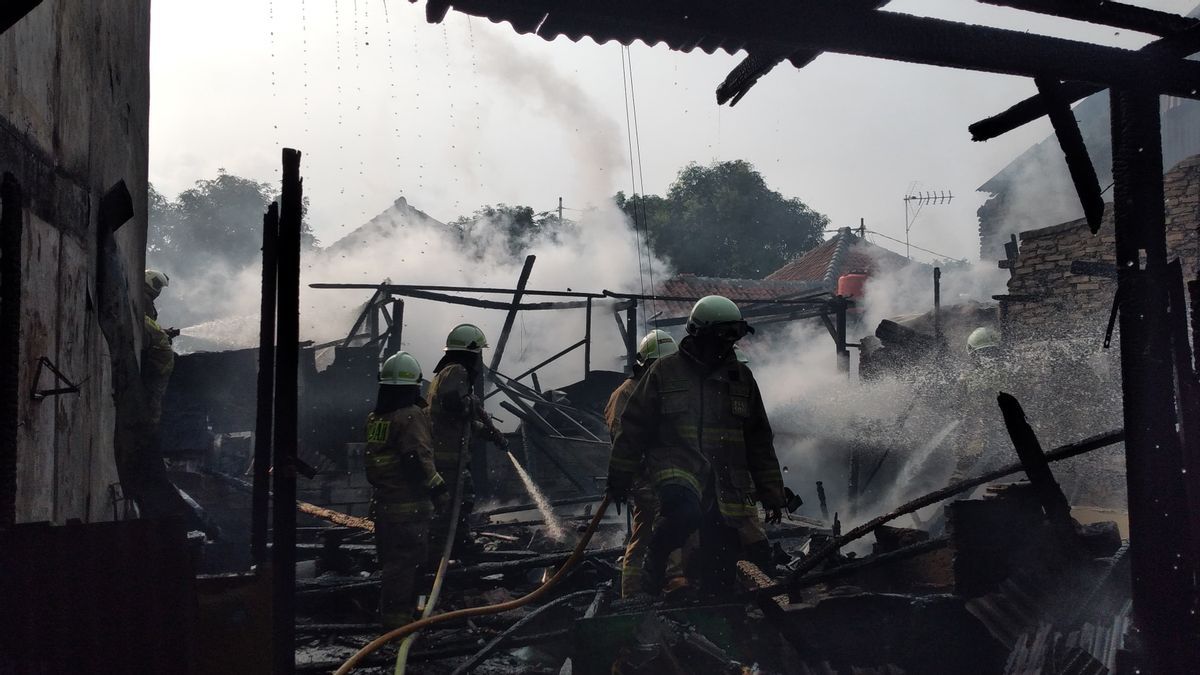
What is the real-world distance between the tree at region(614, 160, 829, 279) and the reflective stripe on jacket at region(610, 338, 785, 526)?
4226 centimetres

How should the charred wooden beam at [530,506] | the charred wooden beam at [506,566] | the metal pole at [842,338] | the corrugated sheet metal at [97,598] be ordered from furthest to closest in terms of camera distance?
the metal pole at [842,338]
the charred wooden beam at [530,506]
the charred wooden beam at [506,566]
the corrugated sheet metal at [97,598]

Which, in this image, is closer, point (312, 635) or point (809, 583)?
point (809, 583)

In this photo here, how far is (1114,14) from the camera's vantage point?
386 centimetres

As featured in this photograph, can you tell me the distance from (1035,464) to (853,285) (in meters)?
28.9

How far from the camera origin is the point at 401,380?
705 centimetres

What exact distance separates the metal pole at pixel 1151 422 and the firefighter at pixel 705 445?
2287mm

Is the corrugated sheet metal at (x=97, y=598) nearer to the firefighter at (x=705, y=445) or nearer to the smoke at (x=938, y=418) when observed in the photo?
the firefighter at (x=705, y=445)

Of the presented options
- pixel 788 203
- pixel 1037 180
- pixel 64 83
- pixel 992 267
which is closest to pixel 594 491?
pixel 64 83

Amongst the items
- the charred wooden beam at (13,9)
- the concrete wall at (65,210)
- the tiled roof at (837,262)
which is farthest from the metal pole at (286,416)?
the tiled roof at (837,262)

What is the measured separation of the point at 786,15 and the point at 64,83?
12.4 feet

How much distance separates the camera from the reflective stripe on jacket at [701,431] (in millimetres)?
5758

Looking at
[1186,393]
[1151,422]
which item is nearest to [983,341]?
[1186,393]

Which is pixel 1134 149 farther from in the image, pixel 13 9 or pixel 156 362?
pixel 156 362

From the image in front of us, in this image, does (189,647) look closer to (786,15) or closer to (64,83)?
(786,15)
